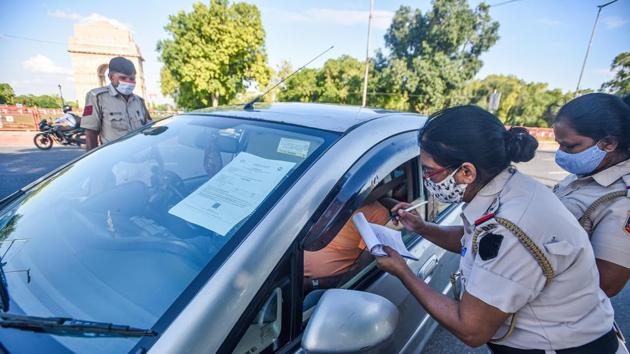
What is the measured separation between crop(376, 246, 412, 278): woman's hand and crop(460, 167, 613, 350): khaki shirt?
8.0 inches

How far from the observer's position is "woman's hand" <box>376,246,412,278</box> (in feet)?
3.54

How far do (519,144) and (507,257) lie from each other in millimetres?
464

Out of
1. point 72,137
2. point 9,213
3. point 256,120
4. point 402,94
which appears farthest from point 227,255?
point 402,94

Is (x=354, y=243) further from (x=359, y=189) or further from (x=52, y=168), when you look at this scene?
(x=52, y=168)

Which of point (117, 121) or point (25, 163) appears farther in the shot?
point (25, 163)

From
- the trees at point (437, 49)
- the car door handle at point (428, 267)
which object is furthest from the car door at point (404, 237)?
the trees at point (437, 49)

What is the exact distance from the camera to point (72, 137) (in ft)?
29.5

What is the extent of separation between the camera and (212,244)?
0.93 m

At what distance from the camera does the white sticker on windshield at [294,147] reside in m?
1.16

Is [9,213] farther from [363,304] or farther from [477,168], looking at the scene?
[477,168]

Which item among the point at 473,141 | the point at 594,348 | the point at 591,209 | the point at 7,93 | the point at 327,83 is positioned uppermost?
the point at 327,83

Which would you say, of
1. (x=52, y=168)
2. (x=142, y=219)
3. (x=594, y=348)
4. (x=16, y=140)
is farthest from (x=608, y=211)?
(x=16, y=140)

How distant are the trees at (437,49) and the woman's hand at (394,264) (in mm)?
22803

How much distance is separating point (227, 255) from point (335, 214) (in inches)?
15.2
